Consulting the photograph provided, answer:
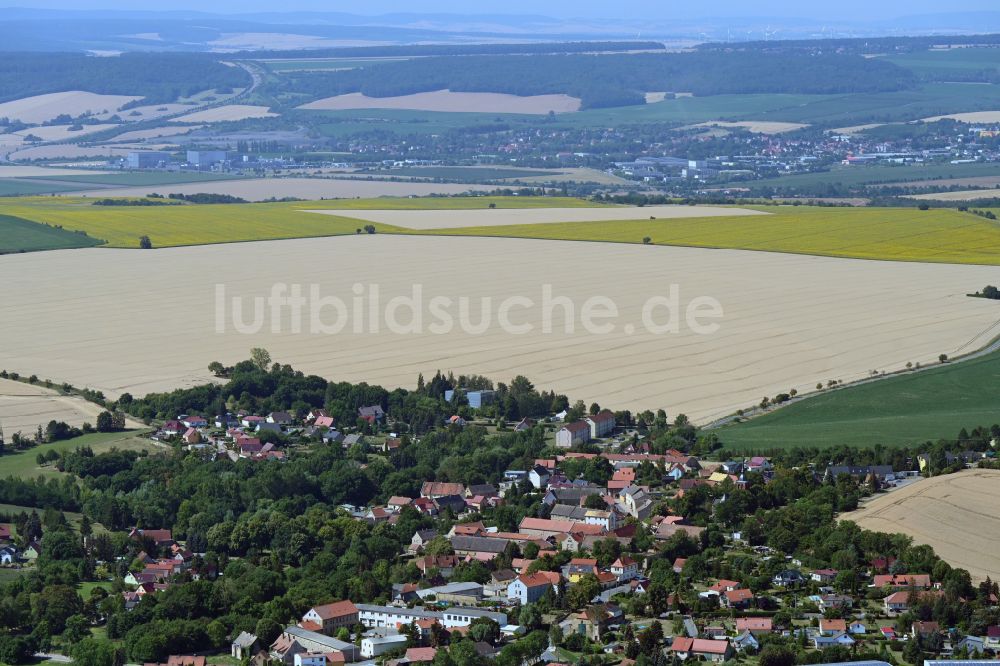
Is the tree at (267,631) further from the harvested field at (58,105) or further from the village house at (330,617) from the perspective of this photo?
the harvested field at (58,105)

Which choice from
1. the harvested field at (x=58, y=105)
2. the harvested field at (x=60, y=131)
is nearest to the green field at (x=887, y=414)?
the harvested field at (x=60, y=131)

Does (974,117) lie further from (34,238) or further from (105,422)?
(105,422)

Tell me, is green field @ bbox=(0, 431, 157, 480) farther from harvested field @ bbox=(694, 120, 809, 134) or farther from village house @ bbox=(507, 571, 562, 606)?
harvested field @ bbox=(694, 120, 809, 134)

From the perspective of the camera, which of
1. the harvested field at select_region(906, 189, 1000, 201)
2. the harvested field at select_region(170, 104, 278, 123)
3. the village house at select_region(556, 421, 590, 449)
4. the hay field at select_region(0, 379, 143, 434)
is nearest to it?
the village house at select_region(556, 421, 590, 449)

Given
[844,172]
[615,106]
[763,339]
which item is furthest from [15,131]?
[763,339]

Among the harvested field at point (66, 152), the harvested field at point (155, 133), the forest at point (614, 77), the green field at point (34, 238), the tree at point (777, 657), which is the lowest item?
the tree at point (777, 657)

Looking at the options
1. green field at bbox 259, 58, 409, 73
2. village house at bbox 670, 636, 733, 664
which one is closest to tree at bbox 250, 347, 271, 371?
village house at bbox 670, 636, 733, 664
